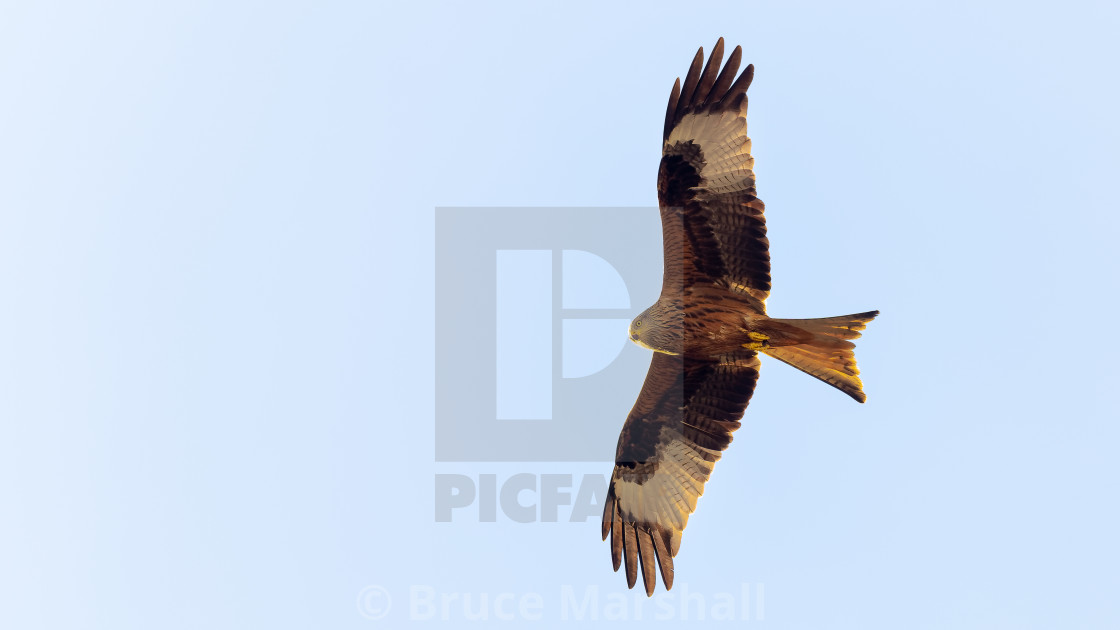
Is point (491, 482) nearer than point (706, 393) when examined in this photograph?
No

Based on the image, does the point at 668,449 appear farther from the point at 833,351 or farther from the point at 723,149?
the point at 723,149

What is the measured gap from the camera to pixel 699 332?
8.27 metres

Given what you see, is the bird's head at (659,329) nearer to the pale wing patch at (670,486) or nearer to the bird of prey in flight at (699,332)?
the bird of prey in flight at (699,332)

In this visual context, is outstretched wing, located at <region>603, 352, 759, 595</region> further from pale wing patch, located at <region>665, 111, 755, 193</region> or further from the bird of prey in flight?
pale wing patch, located at <region>665, 111, 755, 193</region>

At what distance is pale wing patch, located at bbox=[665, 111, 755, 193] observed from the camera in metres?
7.64

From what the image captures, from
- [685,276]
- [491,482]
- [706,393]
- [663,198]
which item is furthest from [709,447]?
[491,482]

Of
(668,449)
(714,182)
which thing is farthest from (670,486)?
(714,182)

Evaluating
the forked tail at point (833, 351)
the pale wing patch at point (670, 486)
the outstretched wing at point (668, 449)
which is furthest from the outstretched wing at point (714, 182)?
the pale wing patch at point (670, 486)

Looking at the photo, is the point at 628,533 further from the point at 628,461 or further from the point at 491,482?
the point at 491,482

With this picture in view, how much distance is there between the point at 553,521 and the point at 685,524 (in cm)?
183

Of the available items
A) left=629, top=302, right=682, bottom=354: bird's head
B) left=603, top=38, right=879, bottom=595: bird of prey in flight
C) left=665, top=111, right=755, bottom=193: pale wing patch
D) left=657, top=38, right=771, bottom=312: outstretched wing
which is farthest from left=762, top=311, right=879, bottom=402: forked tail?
left=665, top=111, right=755, bottom=193: pale wing patch

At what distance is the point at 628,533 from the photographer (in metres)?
8.77

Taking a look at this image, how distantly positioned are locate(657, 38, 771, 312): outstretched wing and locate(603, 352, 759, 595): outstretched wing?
1011 mm

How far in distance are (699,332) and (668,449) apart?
4.37 ft
